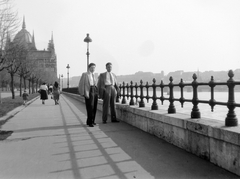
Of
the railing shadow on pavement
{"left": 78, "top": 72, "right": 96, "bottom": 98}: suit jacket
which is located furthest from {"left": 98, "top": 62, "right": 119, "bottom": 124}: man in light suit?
the railing shadow on pavement

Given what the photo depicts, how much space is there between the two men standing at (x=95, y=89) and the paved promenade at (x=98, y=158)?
1630 mm

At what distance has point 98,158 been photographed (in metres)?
4.42

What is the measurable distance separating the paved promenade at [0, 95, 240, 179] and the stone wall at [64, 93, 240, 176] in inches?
5.3

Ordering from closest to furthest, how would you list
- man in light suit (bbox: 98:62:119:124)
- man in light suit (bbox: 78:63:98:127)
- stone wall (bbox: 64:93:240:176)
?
stone wall (bbox: 64:93:240:176) < man in light suit (bbox: 78:63:98:127) < man in light suit (bbox: 98:62:119:124)

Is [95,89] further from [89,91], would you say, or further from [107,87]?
[107,87]

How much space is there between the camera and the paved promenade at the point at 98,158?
3.62 meters

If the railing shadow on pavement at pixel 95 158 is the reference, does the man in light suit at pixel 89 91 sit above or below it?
above

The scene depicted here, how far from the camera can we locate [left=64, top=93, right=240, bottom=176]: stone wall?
3.54 m

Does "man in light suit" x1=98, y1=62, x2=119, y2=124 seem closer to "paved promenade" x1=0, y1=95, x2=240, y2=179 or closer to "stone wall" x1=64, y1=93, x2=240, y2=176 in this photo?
"paved promenade" x1=0, y1=95, x2=240, y2=179

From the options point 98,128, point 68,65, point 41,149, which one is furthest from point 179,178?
point 68,65

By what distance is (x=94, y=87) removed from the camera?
8.20 m

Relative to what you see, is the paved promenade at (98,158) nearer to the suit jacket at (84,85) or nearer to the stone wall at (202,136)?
the stone wall at (202,136)

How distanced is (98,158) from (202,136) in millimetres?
1821

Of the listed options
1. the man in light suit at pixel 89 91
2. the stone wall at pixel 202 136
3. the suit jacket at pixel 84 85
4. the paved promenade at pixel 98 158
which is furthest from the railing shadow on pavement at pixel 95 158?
the suit jacket at pixel 84 85
